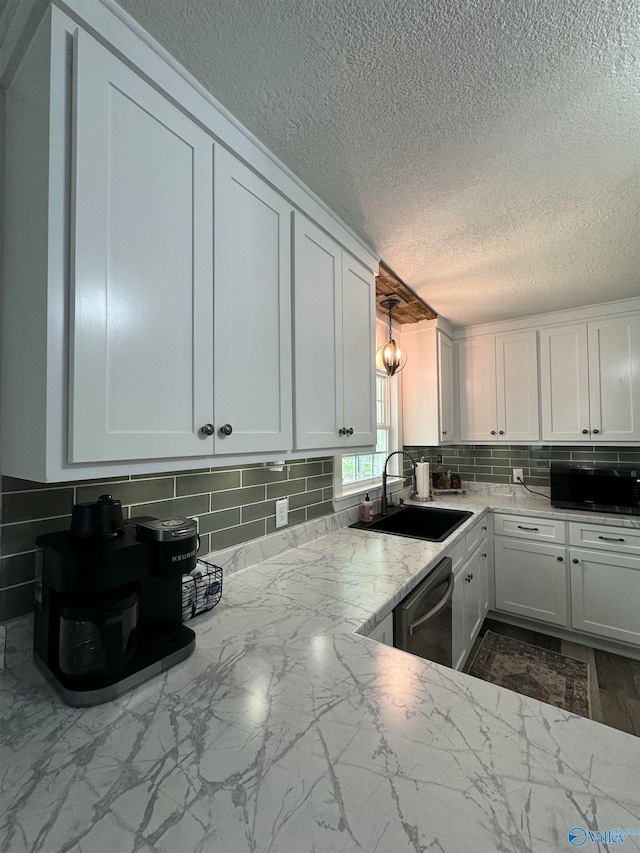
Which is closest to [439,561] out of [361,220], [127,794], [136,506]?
[136,506]

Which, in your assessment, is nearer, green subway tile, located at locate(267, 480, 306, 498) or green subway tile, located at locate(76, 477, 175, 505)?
green subway tile, located at locate(76, 477, 175, 505)

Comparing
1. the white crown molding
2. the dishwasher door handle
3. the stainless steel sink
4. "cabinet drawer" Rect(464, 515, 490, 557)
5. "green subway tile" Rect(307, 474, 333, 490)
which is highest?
the white crown molding

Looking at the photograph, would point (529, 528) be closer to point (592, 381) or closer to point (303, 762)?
point (592, 381)

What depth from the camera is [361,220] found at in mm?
1642

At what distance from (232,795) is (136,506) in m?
0.80

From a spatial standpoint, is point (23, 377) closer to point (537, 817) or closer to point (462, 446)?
point (537, 817)

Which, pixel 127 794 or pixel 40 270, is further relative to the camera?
pixel 40 270

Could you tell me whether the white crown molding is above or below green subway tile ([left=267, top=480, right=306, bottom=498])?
above

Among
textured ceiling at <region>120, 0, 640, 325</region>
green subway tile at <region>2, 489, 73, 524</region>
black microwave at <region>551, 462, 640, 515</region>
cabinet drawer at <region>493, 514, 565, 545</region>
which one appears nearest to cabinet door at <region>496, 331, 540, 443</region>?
black microwave at <region>551, 462, 640, 515</region>

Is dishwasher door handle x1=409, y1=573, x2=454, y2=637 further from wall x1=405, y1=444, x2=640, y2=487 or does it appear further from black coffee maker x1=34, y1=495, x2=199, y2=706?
wall x1=405, y1=444, x2=640, y2=487

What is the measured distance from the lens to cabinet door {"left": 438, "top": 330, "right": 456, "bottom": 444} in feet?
10.0

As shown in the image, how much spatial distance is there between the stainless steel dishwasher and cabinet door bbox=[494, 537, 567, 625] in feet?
4.01

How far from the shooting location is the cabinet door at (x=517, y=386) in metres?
2.99

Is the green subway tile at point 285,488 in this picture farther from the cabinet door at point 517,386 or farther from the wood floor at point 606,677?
the cabinet door at point 517,386
